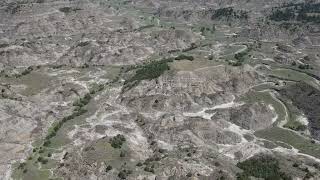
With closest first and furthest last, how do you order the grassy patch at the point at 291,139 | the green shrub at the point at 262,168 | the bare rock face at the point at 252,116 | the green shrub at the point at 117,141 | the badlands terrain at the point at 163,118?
the green shrub at the point at 262,168 → the badlands terrain at the point at 163,118 → the green shrub at the point at 117,141 → the grassy patch at the point at 291,139 → the bare rock face at the point at 252,116

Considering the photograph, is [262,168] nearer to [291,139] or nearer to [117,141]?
[291,139]

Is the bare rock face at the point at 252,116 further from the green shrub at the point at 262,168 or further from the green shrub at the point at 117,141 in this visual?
the green shrub at the point at 117,141

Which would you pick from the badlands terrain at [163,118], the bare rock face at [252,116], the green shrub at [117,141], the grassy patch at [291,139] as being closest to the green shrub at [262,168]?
the badlands terrain at [163,118]

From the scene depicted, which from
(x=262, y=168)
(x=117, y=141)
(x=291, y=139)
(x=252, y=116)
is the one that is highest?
(x=117, y=141)

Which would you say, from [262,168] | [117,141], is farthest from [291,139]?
[117,141]

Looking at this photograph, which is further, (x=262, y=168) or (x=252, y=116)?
(x=252, y=116)

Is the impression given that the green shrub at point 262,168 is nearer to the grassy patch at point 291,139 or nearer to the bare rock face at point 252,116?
the grassy patch at point 291,139

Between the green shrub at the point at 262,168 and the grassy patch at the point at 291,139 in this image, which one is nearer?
the green shrub at the point at 262,168

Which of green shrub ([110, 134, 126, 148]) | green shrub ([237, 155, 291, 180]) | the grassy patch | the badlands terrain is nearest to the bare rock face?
the badlands terrain

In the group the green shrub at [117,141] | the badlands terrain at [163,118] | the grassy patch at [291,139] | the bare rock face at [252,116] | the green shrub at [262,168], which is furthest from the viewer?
the bare rock face at [252,116]

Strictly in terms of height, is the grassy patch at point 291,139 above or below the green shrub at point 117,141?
below

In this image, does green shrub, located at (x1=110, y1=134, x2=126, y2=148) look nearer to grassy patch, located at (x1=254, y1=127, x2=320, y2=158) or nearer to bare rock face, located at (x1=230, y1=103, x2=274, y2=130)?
bare rock face, located at (x1=230, y1=103, x2=274, y2=130)
